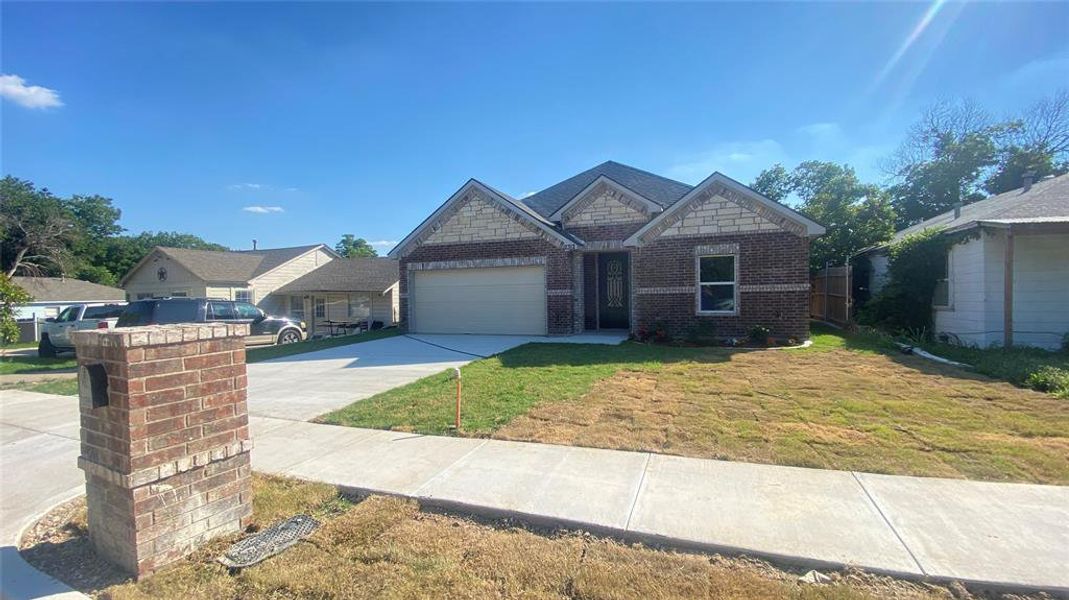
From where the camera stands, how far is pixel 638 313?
1433 centimetres

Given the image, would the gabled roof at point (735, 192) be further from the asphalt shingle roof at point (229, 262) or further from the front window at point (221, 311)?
the asphalt shingle roof at point (229, 262)

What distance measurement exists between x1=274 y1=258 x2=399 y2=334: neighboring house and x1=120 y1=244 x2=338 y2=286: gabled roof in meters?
1.97

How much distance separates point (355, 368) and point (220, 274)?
23.7 m

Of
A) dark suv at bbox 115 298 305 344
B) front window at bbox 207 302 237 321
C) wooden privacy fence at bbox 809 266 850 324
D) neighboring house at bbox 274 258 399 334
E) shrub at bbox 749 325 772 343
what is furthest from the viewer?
neighboring house at bbox 274 258 399 334

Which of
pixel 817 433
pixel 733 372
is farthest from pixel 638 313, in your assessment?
pixel 817 433

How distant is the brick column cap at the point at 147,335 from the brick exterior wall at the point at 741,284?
12.0 metres

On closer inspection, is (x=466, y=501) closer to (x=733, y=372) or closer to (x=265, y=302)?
(x=733, y=372)

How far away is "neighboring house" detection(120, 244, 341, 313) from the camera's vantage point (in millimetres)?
28547

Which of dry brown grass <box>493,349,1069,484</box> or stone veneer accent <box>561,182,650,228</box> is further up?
stone veneer accent <box>561,182,650,228</box>

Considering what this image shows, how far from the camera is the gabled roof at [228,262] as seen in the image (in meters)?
28.8

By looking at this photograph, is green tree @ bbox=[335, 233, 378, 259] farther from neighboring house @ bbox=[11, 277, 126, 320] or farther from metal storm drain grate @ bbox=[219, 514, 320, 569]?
metal storm drain grate @ bbox=[219, 514, 320, 569]

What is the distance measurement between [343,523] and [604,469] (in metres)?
2.20

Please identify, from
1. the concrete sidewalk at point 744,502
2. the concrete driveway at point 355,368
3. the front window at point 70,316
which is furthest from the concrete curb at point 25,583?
the front window at point 70,316

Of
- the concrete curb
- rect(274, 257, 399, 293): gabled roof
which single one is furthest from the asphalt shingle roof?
the concrete curb
